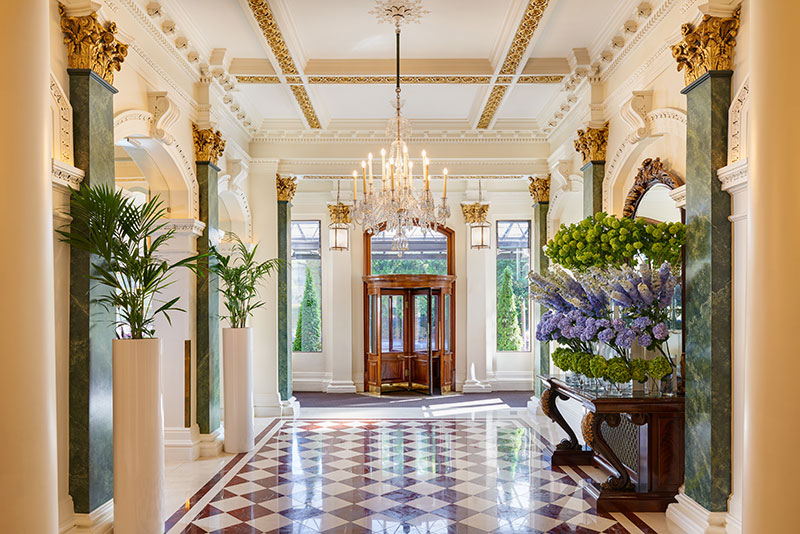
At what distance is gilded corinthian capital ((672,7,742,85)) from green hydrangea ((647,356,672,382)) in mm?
2237

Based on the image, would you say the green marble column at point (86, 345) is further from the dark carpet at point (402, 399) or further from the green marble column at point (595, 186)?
the dark carpet at point (402, 399)

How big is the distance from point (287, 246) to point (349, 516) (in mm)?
5827

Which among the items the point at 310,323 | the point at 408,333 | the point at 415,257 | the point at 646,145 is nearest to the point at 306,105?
the point at 646,145

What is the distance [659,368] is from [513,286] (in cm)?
838

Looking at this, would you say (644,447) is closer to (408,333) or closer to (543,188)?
(543,188)

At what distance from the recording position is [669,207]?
27.1 ft

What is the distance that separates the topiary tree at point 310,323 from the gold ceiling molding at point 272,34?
22.3ft

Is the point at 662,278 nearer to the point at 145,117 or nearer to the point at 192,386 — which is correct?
the point at 145,117

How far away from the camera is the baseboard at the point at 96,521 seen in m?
4.35

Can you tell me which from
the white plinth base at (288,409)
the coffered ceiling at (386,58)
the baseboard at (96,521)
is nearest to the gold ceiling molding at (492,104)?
the coffered ceiling at (386,58)

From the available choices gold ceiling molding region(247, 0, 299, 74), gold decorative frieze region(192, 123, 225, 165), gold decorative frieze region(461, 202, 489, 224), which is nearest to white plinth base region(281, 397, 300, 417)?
gold decorative frieze region(192, 123, 225, 165)

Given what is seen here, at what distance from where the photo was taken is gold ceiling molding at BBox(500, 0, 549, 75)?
5.68 metres
